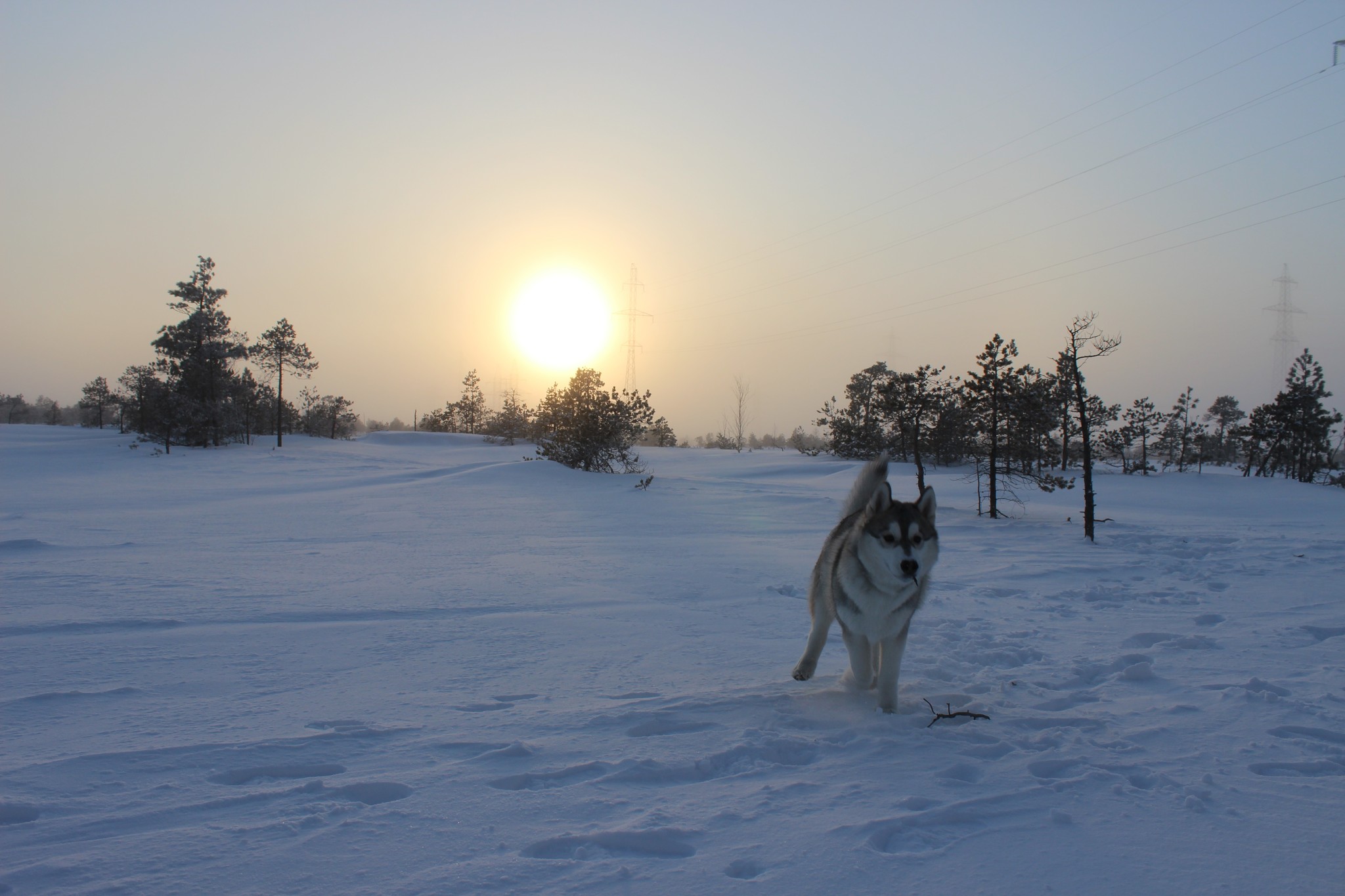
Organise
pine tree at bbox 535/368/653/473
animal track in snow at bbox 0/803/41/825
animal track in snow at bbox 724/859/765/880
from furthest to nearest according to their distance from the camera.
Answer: pine tree at bbox 535/368/653/473
animal track in snow at bbox 0/803/41/825
animal track in snow at bbox 724/859/765/880

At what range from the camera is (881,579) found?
3707mm

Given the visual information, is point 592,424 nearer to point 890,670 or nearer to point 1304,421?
point 890,670

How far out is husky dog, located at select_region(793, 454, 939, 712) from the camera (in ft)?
11.9

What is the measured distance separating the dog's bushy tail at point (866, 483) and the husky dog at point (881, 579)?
16 cm

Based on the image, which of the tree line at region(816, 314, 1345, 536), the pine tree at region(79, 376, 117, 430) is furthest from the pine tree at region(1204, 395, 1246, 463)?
the pine tree at region(79, 376, 117, 430)

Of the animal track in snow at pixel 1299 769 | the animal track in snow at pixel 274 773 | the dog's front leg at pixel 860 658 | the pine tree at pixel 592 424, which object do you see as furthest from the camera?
the pine tree at pixel 592 424

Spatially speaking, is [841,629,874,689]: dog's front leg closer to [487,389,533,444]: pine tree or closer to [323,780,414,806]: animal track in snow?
[323,780,414,806]: animal track in snow

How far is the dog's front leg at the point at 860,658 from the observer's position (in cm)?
404

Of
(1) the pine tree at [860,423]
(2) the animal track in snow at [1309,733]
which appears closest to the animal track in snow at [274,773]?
(2) the animal track in snow at [1309,733]

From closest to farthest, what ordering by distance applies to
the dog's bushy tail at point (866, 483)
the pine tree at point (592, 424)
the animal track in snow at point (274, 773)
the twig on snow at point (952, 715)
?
the animal track in snow at point (274, 773), the twig on snow at point (952, 715), the dog's bushy tail at point (866, 483), the pine tree at point (592, 424)

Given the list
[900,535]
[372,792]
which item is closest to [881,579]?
[900,535]

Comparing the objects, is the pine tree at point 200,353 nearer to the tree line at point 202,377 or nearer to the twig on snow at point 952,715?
the tree line at point 202,377

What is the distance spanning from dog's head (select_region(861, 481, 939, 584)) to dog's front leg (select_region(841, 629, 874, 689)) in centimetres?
50

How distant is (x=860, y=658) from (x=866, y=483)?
1.12m
